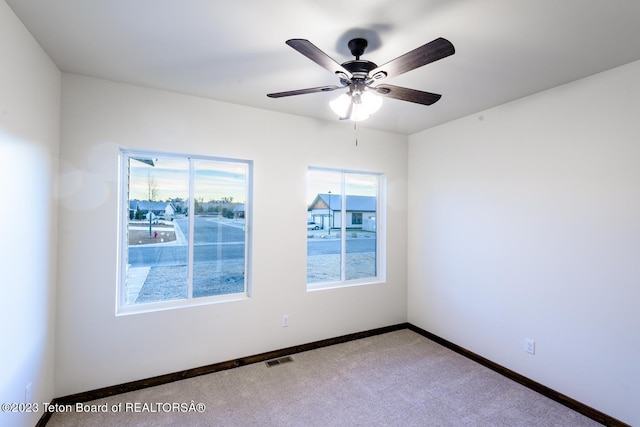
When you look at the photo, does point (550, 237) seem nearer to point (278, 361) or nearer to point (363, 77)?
point (363, 77)

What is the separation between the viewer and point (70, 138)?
2410 millimetres

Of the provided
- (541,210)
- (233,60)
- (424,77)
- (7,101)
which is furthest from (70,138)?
(541,210)

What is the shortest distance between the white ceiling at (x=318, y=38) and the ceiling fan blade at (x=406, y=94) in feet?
0.98

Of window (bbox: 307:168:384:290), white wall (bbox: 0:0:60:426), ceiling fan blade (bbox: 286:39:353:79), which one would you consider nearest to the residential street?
white wall (bbox: 0:0:60:426)

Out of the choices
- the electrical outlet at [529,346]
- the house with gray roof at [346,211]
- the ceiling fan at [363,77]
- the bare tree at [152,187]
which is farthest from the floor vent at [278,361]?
the ceiling fan at [363,77]

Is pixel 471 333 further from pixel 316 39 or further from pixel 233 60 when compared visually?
pixel 233 60

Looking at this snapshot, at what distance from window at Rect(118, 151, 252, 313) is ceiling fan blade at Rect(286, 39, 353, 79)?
1723 millimetres

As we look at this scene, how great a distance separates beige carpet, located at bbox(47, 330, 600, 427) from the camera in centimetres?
223

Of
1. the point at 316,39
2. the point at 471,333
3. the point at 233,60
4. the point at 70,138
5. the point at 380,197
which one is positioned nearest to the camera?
the point at 316,39

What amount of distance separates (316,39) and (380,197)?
2.47 metres

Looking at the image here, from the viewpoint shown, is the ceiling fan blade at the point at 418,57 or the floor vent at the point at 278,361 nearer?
the ceiling fan blade at the point at 418,57

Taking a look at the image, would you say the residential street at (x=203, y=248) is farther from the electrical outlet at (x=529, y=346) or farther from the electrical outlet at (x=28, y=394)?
the electrical outlet at (x=529, y=346)

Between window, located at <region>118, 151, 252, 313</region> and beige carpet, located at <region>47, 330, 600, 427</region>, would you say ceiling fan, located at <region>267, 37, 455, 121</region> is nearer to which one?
window, located at <region>118, 151, 252, 313</region>

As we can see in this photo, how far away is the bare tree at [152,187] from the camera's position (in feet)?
9.25
